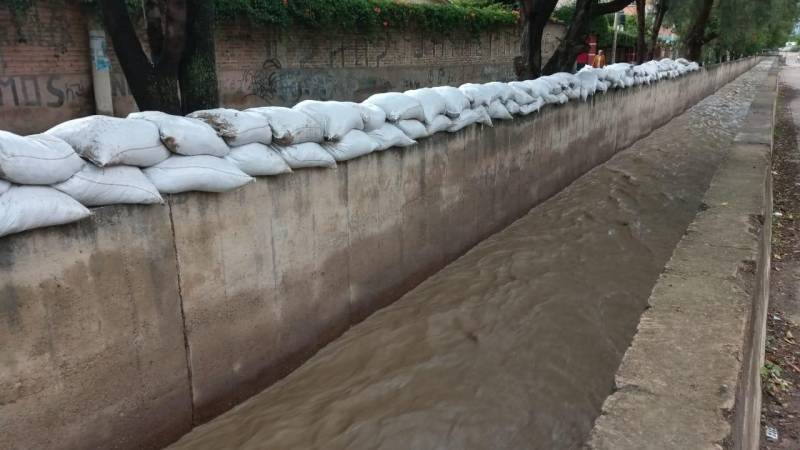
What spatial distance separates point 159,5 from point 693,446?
5280 mm

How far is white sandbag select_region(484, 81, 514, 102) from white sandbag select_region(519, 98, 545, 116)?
0.98ft

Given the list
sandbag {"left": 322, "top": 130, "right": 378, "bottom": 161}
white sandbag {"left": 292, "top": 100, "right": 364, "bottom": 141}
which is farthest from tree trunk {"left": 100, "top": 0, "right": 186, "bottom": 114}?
sandbag {"left": 322, "top": 130, "right": 378, "bottom": 161}

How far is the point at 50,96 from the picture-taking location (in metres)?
10.6

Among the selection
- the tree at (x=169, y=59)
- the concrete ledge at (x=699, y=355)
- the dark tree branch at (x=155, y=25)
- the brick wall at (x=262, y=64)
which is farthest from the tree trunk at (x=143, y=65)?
the brick wall at (x=262, y=64)

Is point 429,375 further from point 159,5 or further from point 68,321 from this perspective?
point 159,5

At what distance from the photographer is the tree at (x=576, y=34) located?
1056 cm

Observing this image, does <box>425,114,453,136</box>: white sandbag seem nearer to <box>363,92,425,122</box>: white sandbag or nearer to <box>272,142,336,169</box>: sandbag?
<box>363,92,425,122</box>: white sandbag

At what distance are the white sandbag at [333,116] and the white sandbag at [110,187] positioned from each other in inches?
55.7

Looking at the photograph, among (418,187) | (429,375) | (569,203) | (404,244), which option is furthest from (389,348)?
(569,203)

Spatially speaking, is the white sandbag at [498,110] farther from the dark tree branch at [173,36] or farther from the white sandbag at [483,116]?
the dark tree branch at [173,36]

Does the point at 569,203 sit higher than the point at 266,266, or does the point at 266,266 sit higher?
the point at 266,266

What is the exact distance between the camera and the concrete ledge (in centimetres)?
239

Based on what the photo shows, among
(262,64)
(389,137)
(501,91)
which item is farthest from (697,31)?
(389,137)

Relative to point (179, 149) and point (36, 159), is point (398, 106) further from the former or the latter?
point (36, 159)
